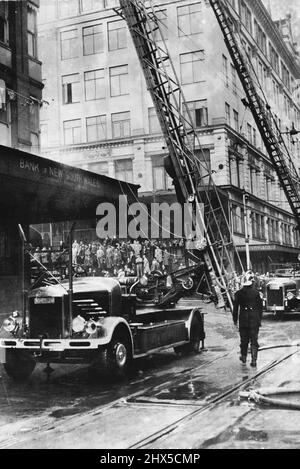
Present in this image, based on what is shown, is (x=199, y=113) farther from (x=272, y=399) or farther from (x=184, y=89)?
(x=272, y=399)

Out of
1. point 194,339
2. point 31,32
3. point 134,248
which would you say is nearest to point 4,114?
point 31,32

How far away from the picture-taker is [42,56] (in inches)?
741

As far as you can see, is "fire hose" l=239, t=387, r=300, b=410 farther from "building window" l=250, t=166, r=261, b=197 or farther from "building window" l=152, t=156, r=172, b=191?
A: "building window" l=250, t=166, r=261, b=197

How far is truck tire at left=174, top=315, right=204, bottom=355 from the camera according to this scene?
12859 mm

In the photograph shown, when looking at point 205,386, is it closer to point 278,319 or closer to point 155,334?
point 155,334

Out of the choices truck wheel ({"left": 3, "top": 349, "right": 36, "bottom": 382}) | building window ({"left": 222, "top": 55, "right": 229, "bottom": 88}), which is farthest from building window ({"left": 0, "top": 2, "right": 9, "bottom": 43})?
building window ({"left": 222, "top": 55, "right": 229, "bottom": 88})

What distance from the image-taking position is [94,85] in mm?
20594

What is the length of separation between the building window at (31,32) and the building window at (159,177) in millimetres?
16213

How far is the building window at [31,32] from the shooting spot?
18.0 metres

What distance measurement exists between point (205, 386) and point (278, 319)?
12.5m

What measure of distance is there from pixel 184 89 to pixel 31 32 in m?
18.2

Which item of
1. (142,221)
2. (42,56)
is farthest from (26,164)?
(142,221)

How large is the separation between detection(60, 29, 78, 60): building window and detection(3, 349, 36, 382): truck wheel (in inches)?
450

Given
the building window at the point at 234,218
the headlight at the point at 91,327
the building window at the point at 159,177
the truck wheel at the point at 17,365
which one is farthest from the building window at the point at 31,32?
the building window at the point at 234,218
